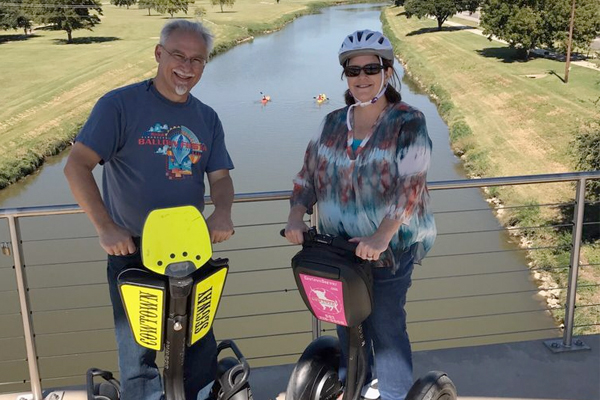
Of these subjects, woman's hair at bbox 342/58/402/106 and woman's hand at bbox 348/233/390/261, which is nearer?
woman's hand at bbox 348/233/390/261

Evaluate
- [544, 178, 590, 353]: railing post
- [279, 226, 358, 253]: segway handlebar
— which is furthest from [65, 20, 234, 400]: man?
[544, 178, 590, 353]: railing post

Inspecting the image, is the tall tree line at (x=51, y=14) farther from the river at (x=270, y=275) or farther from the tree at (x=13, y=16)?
the river at (x=270, y=275)

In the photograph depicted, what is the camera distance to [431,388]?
2.30m

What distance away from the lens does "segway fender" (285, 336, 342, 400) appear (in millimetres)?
2377

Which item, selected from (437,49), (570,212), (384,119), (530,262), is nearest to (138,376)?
(384,119)

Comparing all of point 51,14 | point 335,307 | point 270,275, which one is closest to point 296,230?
point 335,307

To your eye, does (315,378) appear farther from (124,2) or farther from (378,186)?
(124,2)

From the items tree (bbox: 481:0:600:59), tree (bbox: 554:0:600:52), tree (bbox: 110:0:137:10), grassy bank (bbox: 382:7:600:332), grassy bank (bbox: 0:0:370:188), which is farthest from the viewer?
tree (bbox: 110:0:137:10)

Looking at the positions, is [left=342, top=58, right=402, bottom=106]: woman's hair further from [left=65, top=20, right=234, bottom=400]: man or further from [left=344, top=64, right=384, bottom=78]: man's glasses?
[left=65, top=20, right=234, bottom=400]: man

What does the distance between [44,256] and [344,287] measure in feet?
33.0

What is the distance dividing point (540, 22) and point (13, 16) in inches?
1308

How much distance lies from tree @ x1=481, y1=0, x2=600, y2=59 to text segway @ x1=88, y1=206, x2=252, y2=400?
25.5 metres

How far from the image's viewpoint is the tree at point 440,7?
4434 centimetres

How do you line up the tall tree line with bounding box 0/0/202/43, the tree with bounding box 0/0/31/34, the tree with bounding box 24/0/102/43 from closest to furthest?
the tree with bounding box 24/0/102/43 → the tall tree line with bounding box 0/0/202/43 → the tree with bounding box 0/0/31/34
